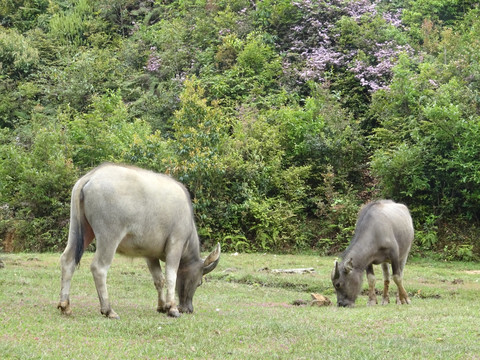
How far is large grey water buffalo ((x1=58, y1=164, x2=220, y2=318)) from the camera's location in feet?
31.9

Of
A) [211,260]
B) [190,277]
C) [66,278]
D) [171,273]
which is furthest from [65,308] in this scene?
[211,260]

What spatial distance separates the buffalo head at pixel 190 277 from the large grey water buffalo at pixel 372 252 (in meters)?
2.81

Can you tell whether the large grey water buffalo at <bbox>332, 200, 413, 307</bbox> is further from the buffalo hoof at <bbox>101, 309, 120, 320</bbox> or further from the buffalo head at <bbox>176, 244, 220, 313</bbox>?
the buffalo hoof at <bbox>101, 309, 120, 320</bbox>

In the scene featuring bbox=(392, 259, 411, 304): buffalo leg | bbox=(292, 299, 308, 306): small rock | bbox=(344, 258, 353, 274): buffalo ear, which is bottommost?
bbox=(292, 299, 308, 306): small rock

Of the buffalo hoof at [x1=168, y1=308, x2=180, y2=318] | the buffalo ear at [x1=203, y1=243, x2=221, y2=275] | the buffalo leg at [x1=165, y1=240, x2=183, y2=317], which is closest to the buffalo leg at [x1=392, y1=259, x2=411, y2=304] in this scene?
the buffalo ear at [x1=203, y1=243, x2=221, y2=275]

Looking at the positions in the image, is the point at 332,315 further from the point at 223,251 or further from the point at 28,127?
the point at 28,127

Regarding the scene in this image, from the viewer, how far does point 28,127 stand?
29.9 meters

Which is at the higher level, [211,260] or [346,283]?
[211,260]

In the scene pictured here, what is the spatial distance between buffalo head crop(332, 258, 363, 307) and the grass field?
0.89ft

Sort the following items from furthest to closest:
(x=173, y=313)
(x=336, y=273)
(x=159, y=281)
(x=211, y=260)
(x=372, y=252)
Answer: (x=372, y=252) → (x=336, y=273) → (x=211, y=260) → (x=159, y=281) → (x=173, y=313)

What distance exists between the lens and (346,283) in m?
12.8

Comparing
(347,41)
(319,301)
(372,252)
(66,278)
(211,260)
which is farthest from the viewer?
(347,41)

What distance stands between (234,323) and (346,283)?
3.83 meters

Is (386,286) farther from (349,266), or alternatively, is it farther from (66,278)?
(66,278)
